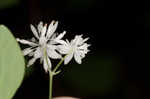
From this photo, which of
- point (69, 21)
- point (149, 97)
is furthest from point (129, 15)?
point (149, 97)

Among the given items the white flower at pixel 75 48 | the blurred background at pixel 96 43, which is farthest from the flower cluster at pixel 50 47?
the blurred background at pixel 96 43

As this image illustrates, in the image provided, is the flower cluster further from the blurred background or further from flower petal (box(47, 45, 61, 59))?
the blurred background

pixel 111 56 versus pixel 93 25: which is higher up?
pixel 93 25

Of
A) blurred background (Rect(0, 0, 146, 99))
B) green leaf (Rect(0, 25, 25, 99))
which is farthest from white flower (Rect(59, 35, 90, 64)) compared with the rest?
blurred background (Rect(0, 0, 146, 99))

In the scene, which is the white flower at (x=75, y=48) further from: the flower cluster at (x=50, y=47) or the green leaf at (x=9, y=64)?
the green leaf at (x=9, y=64)

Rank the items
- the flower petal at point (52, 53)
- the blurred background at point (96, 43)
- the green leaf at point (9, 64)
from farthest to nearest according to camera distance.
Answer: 1. the blurred background at point (96, 43)
2. the flower petal at point (52, 53)
3. the green leaf at point (9, 64)

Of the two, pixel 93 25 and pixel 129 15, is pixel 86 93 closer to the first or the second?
pixel 93 25

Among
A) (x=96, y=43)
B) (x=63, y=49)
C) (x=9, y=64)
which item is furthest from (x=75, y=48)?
(x=96, y=43)
